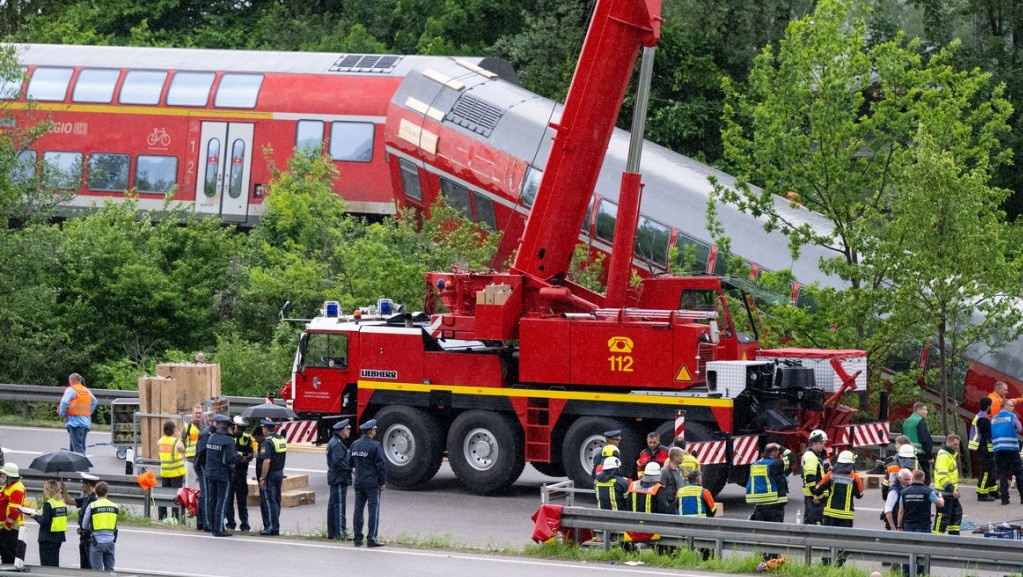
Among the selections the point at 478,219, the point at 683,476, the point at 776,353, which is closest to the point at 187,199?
the point at 478,219

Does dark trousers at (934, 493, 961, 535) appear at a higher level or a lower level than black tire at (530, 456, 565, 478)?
lower

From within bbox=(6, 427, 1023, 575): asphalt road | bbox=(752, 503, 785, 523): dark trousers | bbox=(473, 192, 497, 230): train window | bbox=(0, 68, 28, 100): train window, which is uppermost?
bbox=(0, 68, 28, 100): train window

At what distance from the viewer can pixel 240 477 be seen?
18.0m

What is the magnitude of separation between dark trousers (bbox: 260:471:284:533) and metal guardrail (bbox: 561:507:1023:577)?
3590 mm

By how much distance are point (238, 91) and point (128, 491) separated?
18455 millimetres

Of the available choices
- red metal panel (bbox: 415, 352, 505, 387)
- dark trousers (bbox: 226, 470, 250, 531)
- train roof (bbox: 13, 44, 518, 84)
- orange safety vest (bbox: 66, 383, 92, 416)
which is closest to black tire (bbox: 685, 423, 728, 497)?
red metal panel (bbox: 415, 352, 505, 387)

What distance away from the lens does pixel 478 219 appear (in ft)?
105

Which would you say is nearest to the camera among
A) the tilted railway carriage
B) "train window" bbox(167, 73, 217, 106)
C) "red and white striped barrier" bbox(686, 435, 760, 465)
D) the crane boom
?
"red and white striped barrier" bbox(686, 435, 760, 465)

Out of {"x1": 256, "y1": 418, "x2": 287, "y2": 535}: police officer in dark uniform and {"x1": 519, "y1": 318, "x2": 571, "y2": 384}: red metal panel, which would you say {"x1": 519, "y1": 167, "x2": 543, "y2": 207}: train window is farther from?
{"x1": 256, "y1": 418, "x2": 287, "y2": 535}: police officer in dark uniform

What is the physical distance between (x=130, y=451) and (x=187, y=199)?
488 inches

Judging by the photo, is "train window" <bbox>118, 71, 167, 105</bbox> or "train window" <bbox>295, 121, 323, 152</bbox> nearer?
"train window" <bbox>295, 121, 323, 152</bbox>

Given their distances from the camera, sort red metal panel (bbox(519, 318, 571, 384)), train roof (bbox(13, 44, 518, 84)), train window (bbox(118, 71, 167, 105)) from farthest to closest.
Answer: train window (bbox(118, 71, 167, 105)), train roof (bbox(13, 44, 518, 84)), red metal panel (bbox(519, 318, 571, 384))

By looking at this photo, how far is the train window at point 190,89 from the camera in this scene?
117 feet

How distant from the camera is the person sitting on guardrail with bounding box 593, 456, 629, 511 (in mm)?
16281
